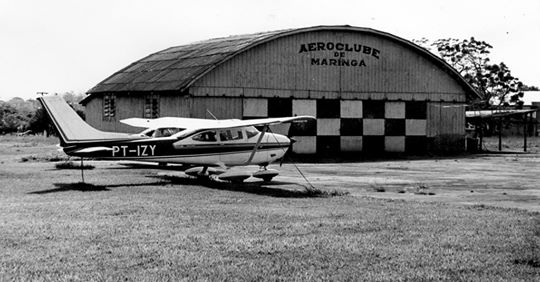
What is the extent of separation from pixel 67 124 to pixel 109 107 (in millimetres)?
20662

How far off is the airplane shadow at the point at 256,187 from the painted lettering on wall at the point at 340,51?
1462 cm

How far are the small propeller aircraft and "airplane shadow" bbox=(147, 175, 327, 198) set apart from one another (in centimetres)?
31

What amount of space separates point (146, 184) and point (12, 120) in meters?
61.5

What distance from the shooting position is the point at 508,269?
10.0m

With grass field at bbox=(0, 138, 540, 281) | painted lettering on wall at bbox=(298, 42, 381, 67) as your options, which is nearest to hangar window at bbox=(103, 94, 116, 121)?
painted lettering on wall at bbox=(298, 42, 381, 67)

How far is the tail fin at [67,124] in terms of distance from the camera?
73.2ft

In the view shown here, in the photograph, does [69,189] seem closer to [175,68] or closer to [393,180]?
[393,180]

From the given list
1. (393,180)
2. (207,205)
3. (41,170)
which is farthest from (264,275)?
(41,170)

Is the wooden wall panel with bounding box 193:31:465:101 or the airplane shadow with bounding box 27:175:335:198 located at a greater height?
the wooden wall panel with bounding box 193:31:465:101

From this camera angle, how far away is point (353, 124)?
3897 cm

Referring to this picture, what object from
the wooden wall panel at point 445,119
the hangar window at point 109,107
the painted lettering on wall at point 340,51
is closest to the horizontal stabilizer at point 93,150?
the painted lettering on wall at point 340,51

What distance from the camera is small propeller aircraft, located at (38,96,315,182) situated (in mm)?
22359

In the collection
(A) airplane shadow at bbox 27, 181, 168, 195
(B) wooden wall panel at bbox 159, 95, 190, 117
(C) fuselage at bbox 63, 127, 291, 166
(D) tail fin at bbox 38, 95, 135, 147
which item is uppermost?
(B) wooden wall panel at bbox 159, 95, 190, 117

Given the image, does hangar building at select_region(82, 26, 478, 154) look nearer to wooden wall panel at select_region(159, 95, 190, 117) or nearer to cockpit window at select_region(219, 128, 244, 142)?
wooden wall panel at select_region(159, 95, 190, 117)
